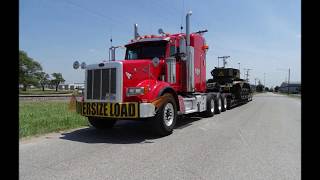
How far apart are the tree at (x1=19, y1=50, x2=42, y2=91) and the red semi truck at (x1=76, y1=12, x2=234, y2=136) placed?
80167 mm

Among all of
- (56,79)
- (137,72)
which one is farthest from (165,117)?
(56,79)

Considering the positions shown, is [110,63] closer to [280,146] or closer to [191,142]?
[191,142]

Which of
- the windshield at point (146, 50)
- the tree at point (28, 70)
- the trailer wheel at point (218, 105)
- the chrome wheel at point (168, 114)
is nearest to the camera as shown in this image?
the chrome wheel at point (168, 114)

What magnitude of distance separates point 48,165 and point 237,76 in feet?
66.8

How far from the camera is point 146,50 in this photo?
36.5 feet

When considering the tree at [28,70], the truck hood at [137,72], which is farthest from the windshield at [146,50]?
the tree at [28,70]

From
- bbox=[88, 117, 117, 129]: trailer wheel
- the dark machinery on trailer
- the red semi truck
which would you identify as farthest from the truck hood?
the dark machinery on trailer

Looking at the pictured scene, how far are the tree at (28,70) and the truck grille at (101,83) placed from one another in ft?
266

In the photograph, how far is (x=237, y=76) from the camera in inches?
975

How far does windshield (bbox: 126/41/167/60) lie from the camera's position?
10.9 meters

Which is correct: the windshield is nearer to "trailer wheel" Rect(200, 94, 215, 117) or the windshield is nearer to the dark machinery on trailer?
"trailer wheel" Rect(200, 94, 215, 117)

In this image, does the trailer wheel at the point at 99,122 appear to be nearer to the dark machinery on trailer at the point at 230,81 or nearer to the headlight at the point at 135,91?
the headlight at the point at 135,91

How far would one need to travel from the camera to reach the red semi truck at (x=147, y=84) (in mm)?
8859
